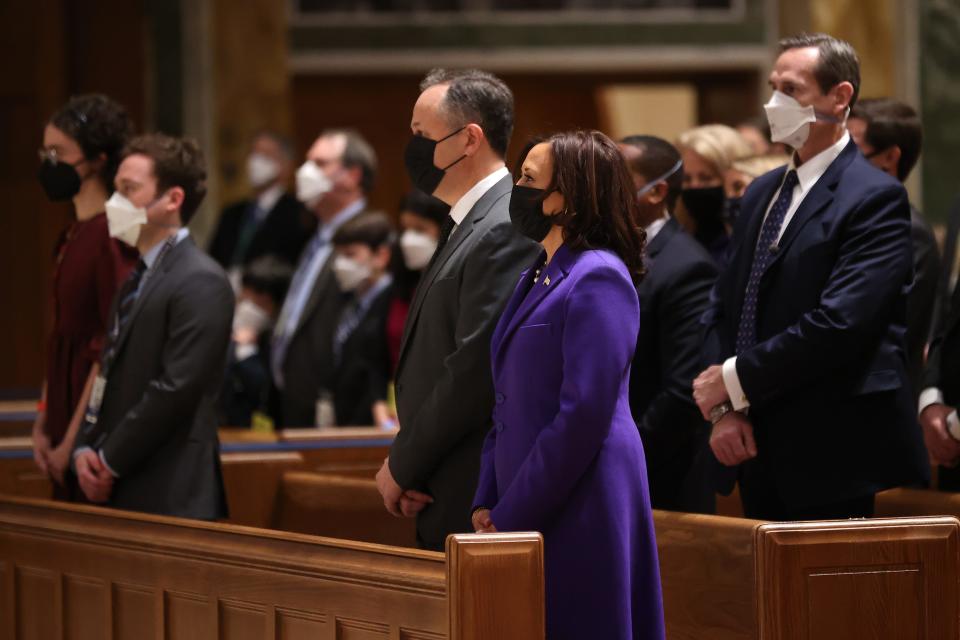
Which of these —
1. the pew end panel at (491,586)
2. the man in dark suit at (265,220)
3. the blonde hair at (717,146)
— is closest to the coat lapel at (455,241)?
the pew end panel at (491,586)

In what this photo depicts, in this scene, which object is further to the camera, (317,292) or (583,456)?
(317,292)

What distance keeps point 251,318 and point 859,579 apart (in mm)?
4694

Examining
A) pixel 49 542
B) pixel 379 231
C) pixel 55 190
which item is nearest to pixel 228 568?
pixel 49 542

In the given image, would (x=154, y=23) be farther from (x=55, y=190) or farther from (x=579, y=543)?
(x=579, y=543)

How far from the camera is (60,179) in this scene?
5168mm

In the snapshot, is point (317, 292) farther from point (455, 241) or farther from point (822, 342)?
point (822, 342)

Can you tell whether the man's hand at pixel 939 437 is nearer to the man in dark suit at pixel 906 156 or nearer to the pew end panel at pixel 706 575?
the man in dark suit at pixel 906 156

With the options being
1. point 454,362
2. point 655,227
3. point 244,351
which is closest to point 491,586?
point 454,362

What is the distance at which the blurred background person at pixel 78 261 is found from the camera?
5.08m

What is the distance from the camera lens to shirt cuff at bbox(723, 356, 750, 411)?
390 centimetres

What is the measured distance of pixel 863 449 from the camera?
389cm

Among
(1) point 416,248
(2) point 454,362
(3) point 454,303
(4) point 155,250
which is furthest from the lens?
(1) point 416,248

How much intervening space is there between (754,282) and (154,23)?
276 inches

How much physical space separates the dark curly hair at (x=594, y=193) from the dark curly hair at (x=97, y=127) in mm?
2336
